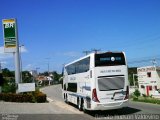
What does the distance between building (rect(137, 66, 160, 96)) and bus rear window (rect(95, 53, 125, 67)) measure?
134 feet

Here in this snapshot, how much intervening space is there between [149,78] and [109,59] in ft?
145

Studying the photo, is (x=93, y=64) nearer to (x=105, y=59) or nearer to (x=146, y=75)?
(x=105, y=59)

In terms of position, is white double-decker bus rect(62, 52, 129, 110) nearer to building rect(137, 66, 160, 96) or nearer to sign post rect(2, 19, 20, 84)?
sign post rect(2, 19, 20, 84)

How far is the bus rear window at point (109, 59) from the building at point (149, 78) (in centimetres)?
4084

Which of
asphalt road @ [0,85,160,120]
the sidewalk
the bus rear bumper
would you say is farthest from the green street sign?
the bus rear bumper

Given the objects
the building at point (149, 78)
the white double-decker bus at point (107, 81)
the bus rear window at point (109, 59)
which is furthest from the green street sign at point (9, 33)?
the building at point (149, 78)

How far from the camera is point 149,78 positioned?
210ft

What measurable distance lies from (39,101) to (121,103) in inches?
491

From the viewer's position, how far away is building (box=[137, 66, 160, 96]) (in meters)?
62.2

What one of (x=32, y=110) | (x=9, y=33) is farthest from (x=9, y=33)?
(x=32, y=110)

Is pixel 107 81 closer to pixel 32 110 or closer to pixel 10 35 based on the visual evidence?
pixel 32 110

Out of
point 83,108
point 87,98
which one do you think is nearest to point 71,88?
point 83,108

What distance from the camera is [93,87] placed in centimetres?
2075

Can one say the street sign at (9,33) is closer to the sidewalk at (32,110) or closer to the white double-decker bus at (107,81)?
the sidewalk at (32,110)
